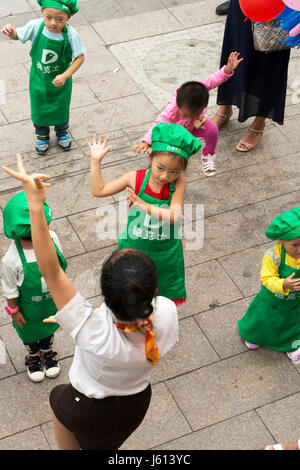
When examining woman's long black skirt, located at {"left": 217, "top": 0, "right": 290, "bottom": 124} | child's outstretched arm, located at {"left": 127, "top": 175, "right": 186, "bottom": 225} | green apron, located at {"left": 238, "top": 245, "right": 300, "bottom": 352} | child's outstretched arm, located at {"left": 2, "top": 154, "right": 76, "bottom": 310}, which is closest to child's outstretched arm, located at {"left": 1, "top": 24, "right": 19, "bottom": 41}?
woman's long black skirt, located at {"left": 217, "top": 0, "right": 290, "bottom": 124}

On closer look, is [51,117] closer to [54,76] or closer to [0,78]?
[54,76]

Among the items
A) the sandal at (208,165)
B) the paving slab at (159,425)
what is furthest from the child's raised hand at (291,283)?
the sandal at (208,165)

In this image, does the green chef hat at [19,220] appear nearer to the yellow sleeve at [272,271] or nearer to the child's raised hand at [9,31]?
the yellow sleeve at [272,271]

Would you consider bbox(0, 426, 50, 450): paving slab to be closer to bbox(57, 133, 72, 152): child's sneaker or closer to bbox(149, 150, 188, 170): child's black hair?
bbox(149, 150, 188, 170): child's black hair

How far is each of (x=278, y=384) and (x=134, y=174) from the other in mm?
1833

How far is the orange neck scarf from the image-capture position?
283 cm

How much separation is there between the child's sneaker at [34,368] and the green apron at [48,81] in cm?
255

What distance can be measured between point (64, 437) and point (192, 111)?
2767mm

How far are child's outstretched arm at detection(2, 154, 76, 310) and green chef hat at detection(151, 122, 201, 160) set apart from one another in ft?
5.03

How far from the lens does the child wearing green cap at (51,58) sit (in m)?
5.58

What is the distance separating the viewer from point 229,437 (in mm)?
4297

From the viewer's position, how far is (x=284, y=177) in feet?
20.9

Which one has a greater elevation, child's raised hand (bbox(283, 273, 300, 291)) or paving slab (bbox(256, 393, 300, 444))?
child's raised hand (bbox(283, 273, 300, 291))

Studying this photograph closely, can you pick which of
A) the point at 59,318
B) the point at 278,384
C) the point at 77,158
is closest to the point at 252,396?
the point at 278,384
